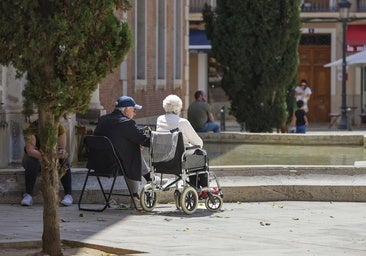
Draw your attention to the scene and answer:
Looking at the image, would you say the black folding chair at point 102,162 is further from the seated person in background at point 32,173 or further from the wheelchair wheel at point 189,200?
the wheelchair wheel at point 189,200

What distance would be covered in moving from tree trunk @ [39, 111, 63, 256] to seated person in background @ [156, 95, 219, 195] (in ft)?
14.9

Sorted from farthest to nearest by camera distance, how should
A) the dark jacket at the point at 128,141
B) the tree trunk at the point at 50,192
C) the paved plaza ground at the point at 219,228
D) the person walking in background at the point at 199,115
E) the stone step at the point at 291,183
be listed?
the person walking in background at the point at 199,115
the stone step at the point at 291,183
the dark jacket at the point at 128,141
the paved plaza ground at the point at 219,228
the tree trunk at the point at 50,192

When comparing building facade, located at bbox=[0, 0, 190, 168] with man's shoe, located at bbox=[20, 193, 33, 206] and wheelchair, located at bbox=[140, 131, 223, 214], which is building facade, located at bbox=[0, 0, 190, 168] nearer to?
man's shoe, located at bbox=[20, 193, 33, 206]

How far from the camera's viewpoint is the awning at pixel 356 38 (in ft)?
161

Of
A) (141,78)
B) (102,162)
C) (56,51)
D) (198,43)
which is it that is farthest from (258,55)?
(198,43)

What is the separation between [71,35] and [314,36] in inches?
1609

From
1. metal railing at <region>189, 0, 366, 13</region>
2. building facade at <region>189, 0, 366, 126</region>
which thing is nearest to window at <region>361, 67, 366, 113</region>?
building facade at <region>189, 0, 366, 126</region>

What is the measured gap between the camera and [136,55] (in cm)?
3005

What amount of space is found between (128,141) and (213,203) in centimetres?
129

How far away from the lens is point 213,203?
1531 cm

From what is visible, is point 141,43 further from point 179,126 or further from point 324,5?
point 324,5

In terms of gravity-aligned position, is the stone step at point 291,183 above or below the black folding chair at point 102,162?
below

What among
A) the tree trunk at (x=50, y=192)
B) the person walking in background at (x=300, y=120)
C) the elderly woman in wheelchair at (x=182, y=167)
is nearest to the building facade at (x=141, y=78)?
the person walking in background at (x=300, y=120)

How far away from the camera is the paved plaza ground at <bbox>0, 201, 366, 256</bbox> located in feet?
38.0
